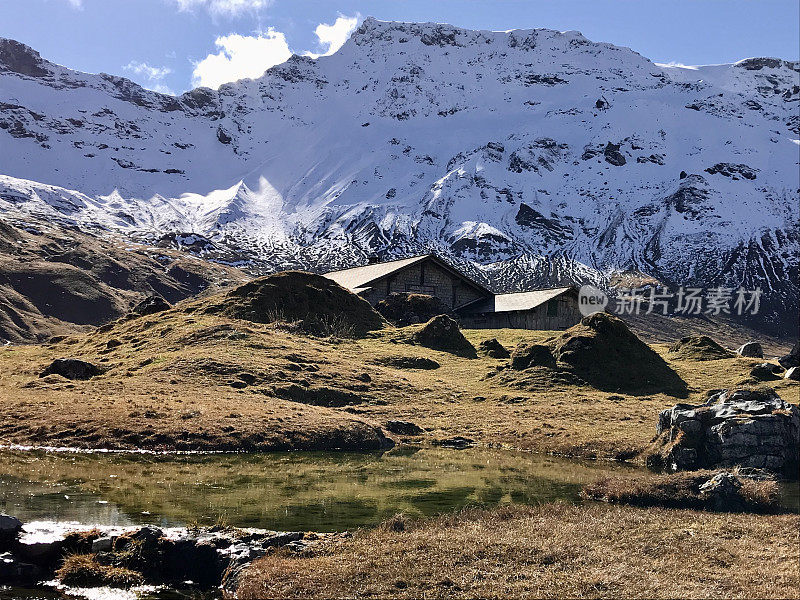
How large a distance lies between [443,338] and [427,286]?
2183 cm

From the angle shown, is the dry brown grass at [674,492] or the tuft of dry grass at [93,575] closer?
the tuft of dry grass at [93,575]

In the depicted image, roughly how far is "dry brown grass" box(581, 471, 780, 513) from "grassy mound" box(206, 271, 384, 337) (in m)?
33.9

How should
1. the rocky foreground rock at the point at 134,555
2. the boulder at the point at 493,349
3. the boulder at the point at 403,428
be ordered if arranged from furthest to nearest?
the boulder at the point at 493,349, the boulder at the point at 403,428, the rocky foreground rock at the point at 134,555

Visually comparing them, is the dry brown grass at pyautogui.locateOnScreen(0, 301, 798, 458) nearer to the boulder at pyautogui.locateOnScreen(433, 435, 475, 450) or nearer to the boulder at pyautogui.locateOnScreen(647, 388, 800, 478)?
the boulder at pyautogui.locateOnScreen(433, 435, 475, 450)

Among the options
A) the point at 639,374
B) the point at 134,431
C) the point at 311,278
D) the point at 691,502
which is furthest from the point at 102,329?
the point at 691,502

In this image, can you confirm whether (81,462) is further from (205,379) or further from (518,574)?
(518,574)

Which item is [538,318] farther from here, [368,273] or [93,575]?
[93,575]

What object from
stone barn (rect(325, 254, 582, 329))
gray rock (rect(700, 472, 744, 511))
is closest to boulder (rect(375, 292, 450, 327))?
stone barn (rect(325, 254, 582, 329))

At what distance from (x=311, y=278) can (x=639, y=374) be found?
2614 centimetres

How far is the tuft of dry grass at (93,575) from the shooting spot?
1372 centimetres

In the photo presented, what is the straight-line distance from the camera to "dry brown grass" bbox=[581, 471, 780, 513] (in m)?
19.7

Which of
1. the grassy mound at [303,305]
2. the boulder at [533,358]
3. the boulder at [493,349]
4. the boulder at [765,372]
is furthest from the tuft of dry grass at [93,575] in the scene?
the boulder at [765,372]

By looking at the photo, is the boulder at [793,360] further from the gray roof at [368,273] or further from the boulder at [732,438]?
the gray roof at [368,273]

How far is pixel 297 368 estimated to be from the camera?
40.7 metres
